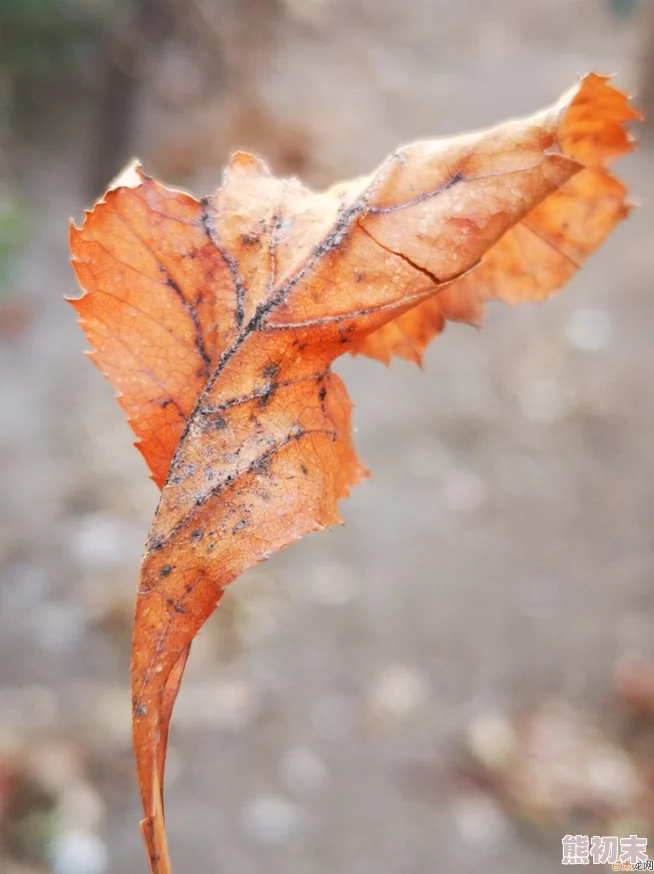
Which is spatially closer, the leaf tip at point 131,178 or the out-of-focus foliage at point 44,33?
the leaf tip at point 131,178

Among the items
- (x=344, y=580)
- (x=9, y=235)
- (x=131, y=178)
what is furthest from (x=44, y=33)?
(x=131, y=178)

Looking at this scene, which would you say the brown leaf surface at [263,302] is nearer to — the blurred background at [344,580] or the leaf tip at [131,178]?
the leaf tip at [131,178]

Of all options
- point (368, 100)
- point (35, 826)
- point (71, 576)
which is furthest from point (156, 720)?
point (368, 100)

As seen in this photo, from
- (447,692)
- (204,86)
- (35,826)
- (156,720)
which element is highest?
(204,86)

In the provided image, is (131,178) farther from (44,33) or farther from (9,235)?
(44,33)

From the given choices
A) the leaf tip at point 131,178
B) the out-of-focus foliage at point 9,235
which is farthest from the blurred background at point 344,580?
the leaf tip at point 131,178

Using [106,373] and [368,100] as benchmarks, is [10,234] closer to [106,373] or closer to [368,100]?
[106,373]

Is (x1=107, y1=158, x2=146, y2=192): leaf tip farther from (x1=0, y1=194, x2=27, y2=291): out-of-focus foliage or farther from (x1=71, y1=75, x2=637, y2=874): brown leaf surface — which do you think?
(x1=0, y1=194, x2=27, y2=291): out-of-focus foliage
